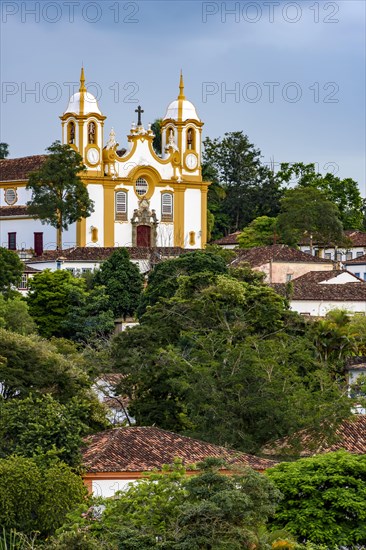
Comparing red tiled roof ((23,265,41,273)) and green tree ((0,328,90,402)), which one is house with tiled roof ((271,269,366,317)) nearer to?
red tiled roof ((23,265,41,273))

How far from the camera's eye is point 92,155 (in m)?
81.4

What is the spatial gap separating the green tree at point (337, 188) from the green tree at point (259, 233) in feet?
11.7

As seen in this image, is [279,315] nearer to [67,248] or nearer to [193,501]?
[193,501]

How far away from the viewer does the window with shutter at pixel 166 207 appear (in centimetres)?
8306

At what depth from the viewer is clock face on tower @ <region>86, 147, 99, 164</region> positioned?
81125mm

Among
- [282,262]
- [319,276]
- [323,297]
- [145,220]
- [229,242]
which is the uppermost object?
[145,220]

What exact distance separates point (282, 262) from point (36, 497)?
42.8 meters

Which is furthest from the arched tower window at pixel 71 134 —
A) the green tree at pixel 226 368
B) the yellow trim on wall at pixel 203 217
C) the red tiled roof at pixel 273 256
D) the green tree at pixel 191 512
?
the green tree at pixel 191 512

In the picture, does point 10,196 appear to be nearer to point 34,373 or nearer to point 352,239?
point 352,239

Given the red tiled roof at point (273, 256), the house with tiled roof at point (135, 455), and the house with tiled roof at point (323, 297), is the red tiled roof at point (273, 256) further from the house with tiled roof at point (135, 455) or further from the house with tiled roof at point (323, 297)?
the house with tiled roof at point (135, 455)

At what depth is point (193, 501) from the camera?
Answer: 2591cm

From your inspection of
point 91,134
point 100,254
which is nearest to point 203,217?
point 91,134

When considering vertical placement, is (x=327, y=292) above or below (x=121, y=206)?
below

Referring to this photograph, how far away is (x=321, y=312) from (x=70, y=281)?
868cm
